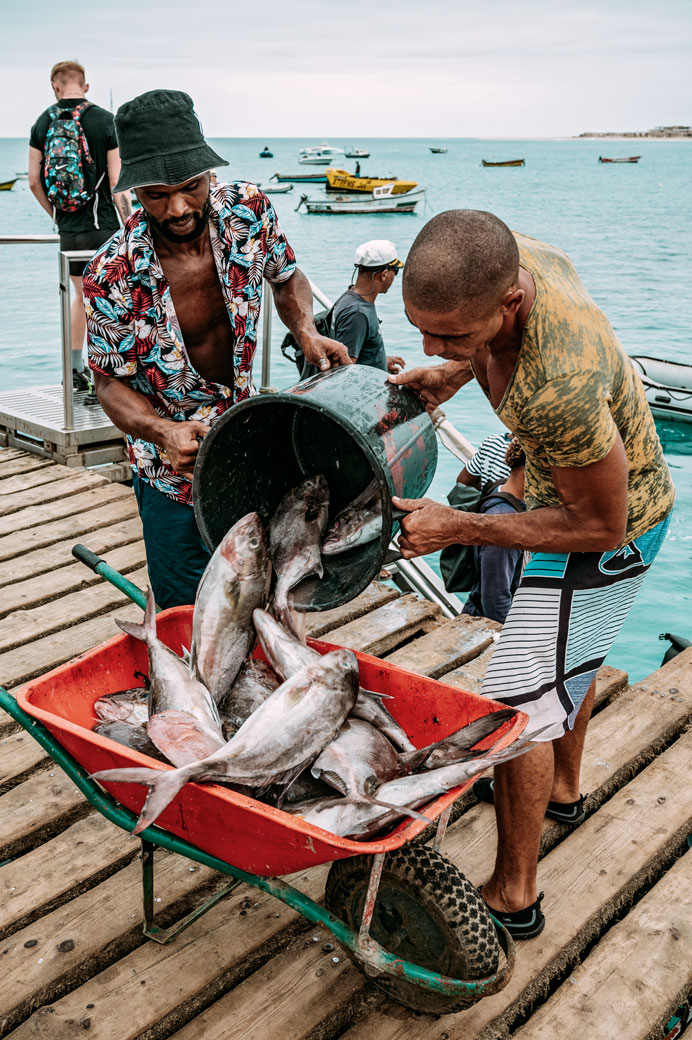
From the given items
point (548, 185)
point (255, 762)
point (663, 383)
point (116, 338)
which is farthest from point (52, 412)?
point (548, 185)

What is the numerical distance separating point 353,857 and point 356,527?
100cm

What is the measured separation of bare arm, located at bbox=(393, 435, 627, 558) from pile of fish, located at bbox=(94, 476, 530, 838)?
372 millimetres

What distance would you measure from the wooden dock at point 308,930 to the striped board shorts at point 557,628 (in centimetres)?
72

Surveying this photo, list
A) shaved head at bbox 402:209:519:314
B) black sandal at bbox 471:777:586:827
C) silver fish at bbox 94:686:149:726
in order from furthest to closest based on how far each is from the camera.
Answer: black sandal at bbox 471:777:586:827 → silver fish at bbox 94:686:149:726 → shaved head at bbox 402:209:519:314

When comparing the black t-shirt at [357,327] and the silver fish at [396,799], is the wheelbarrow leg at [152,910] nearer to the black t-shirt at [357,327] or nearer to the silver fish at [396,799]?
the silver fish at [396,799]

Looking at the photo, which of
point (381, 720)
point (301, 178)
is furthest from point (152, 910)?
point (301, 178)

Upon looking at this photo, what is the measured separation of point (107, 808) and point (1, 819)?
2.88 ft

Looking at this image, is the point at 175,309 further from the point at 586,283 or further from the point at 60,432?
the point at 586,283

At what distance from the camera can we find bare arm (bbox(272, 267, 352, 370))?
3275mm

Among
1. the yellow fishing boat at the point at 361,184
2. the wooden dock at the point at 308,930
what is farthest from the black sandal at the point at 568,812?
the yellow fishing boat at the point at 361,184

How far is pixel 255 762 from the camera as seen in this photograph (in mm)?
2252

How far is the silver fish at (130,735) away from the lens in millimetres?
2506

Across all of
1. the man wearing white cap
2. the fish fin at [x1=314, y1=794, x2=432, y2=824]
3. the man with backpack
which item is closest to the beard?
the fish fin at [x1=314, y1=794, x2=432, y2=824]

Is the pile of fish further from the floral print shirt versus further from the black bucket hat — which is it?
the black bucket hat
